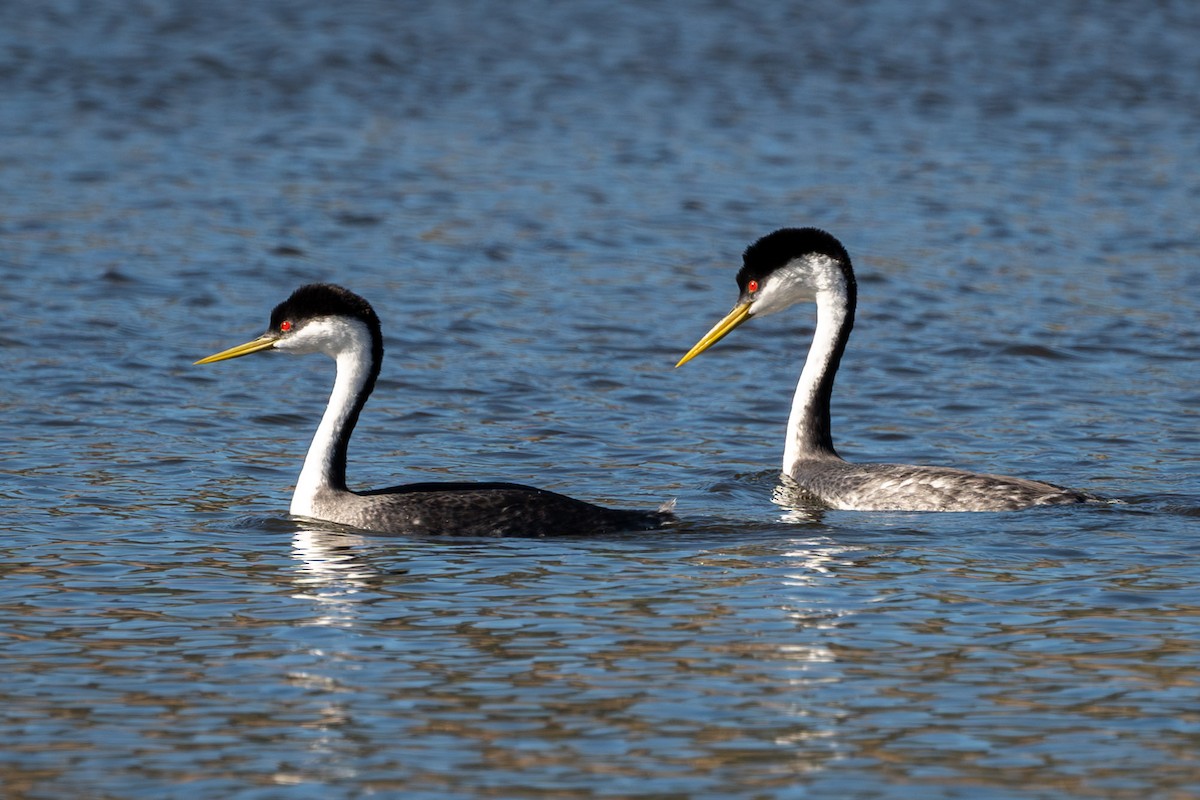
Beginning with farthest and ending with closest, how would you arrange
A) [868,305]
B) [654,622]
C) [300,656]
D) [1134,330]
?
1. [868,305]
2. [1134,330]
3. [654,622]
4. [300,656]

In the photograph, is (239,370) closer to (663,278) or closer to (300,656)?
(663,278)

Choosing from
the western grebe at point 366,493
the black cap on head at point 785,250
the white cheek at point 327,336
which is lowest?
the western grebe at point 366,493

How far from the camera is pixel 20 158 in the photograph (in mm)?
26844

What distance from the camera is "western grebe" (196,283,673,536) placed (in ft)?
38.2

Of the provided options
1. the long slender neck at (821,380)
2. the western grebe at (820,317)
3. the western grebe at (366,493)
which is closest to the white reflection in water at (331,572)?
the western grebe at (366,493)

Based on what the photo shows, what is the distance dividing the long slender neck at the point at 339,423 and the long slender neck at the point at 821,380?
3105 mm

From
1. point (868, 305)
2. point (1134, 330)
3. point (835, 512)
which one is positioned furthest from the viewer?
point (868, 305)

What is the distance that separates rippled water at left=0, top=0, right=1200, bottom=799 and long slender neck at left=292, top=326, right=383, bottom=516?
289 mm

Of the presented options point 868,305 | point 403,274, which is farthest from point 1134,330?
point 403,274

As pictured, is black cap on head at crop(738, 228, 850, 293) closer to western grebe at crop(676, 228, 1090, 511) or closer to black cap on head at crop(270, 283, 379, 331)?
western grebe at crop(676, 228, 1090, 511)

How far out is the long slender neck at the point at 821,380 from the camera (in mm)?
14203

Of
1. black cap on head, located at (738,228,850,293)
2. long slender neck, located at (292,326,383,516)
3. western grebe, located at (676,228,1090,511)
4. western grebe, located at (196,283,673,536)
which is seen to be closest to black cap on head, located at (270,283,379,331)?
western grebe, located at (196,283,673,536)

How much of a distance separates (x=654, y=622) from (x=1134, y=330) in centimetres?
1081

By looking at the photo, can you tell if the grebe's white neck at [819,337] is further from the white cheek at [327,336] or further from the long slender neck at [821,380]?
the white cheek at [327,336]
